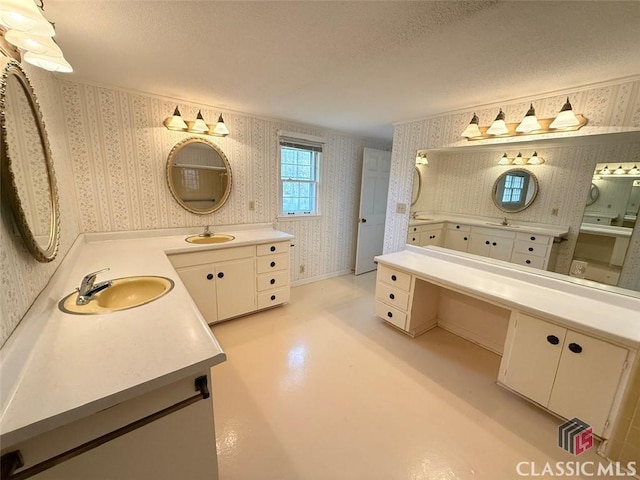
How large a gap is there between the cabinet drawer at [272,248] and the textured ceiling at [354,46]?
1.42 metres

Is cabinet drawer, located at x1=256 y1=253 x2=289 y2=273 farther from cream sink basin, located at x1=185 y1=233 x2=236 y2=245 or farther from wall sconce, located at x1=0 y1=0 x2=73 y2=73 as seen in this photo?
wall sconce, located at x1=0 y1=0 x2=73 y2=73

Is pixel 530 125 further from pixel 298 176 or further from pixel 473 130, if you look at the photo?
pixel 298 176

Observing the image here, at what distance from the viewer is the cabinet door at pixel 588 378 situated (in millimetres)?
1393

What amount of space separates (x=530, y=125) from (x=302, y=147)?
232 centimetres

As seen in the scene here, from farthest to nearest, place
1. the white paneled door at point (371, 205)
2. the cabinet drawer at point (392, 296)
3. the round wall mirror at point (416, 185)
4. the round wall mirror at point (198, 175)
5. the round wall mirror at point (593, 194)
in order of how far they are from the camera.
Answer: the white paneled door at point (371, 205) → the round wall mirror at point (416, 185) → the round wall mirror at point (198, 175) → the cabinet drawer at point (392, 296) → the round wall mirror at point (593, 194)

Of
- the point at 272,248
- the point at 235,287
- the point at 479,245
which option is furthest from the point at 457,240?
the point at 235,287

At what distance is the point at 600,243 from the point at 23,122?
3263 millimetres

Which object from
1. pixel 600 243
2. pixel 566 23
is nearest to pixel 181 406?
pixel 566 23

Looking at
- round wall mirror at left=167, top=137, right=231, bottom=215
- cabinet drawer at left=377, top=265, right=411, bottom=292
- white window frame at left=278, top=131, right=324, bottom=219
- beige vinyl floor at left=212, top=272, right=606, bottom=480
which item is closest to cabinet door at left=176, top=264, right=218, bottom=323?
beige vinyl floor at left=212, top=272, right=606, bottom=480

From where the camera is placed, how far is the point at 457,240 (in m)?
2.53

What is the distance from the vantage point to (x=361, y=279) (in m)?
4.06

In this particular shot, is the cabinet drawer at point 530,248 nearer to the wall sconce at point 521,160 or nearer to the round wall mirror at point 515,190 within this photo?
the round wall mirror at point 515,190

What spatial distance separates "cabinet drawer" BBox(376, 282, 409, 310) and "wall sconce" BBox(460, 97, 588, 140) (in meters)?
1.49

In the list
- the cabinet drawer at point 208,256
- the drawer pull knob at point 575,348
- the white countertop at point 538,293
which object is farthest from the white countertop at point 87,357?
the drawer pull knob at point 575,348
